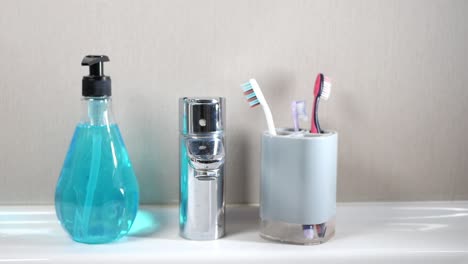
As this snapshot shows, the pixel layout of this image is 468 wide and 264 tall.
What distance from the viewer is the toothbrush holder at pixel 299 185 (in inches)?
23.0

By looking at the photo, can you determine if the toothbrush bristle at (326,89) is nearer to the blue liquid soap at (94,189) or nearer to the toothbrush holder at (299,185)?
Result: the toothbrush holder at (299,185)

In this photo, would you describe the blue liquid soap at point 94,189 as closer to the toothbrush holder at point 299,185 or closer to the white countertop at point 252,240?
the white countertop at point 252,240

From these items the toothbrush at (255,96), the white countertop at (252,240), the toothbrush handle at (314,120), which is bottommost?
the white countertop at (252,240)

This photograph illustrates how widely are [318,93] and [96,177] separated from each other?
265 mm

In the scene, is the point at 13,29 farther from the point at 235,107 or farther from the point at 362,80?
the point at 362,80

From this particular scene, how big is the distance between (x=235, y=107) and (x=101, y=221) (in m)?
0.21

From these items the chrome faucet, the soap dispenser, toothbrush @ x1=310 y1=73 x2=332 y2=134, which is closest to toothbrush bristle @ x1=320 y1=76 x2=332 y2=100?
toothbrush @ x1=310 y1=73 x2=332 y2=134

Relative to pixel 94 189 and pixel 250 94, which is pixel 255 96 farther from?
pixel 94 189

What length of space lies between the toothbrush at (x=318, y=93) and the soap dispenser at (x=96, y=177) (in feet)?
0.71

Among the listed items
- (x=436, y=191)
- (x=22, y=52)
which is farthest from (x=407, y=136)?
(x=22, y=52)

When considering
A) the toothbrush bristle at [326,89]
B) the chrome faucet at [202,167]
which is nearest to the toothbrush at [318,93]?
the toothbrush bristle at [326,89]

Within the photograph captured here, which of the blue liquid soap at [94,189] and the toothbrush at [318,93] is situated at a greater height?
the toothbrush at [318,93]

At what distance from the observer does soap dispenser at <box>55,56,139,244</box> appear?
582mm

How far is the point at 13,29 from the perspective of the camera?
2.13ft
